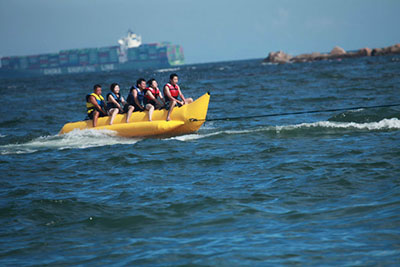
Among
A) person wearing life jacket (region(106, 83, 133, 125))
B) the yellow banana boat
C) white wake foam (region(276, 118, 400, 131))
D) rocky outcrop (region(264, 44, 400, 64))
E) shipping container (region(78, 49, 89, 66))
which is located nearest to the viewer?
white wake foam (region(276, 118, 400, 131))

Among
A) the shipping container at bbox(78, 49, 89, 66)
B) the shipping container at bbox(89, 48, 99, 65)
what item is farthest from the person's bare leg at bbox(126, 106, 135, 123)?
the shipping container at bbox(78, 49, 89, 66)

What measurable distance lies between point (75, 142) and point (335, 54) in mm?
57277

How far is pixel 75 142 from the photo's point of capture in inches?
407

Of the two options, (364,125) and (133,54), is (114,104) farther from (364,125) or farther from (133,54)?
(133,54)

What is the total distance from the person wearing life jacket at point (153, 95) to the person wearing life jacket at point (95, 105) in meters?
0.99

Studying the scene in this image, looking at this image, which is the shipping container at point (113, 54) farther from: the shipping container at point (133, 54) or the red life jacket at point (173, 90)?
the red life jacket at point (173, 90)

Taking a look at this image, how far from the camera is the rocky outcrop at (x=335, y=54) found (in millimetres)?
58281

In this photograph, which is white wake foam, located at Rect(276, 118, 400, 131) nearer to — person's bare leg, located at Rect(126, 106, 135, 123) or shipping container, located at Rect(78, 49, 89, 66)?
person's bare leg, located at Rect(126, 106, 135, 123)

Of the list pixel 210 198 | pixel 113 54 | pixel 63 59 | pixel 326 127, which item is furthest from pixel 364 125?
pixel 63 59

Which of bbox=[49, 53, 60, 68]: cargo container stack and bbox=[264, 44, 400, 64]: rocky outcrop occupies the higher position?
bbox=[49, 53, 60, 68]: cargo container stack

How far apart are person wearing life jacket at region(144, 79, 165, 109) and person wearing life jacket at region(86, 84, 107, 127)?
994 millimetres

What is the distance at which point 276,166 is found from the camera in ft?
22.7

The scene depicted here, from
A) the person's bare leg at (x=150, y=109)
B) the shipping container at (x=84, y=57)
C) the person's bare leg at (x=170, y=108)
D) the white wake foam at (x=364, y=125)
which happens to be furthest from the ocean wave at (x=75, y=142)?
the shipping container at (x=84, y=57)

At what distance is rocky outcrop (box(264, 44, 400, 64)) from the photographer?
58.3 m
